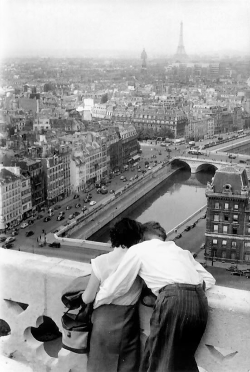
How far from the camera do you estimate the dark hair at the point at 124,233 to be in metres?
0.69

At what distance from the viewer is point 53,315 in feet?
2.38

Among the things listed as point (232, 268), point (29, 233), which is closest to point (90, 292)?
point (232, 268)

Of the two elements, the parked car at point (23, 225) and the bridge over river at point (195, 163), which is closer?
the parked car at point (23, 225)

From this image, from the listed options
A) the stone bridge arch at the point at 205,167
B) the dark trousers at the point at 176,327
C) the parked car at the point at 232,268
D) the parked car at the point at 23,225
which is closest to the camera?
the dark trousers at the point at 176,327

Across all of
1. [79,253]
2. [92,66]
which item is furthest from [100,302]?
[92,66]

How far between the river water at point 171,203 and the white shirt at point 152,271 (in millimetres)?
6020

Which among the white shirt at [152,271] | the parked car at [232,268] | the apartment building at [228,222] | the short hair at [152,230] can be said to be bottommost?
the parked car at [232,268]

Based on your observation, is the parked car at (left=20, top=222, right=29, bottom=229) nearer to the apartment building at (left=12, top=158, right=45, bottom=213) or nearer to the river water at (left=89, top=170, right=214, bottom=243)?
the apartment building at (left=12, top=158, right=45, bottom=213)

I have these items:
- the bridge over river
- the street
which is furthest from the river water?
the street

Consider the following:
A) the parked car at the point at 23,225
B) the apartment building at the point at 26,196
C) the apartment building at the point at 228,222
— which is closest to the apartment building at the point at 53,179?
the apartment building at the point at 26,196

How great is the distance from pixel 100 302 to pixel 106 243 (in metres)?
5.80

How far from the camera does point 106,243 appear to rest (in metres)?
6.45

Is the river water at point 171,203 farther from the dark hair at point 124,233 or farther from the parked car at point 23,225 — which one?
the dark hair at point 124,233

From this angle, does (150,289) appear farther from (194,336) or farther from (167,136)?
(167,136)
